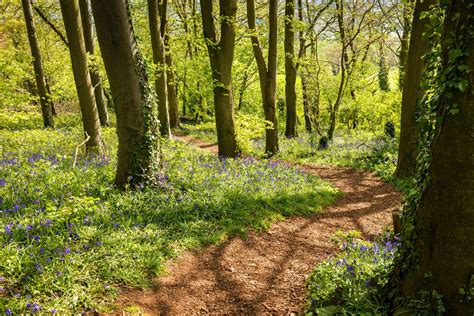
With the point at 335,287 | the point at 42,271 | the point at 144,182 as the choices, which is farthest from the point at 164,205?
the point at 335,287

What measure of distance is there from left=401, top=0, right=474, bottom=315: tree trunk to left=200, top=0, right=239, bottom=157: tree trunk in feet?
26.7

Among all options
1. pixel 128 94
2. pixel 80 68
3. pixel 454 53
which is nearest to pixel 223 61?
pixel 80 68

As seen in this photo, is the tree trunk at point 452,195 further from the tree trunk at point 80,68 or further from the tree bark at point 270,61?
the tree bark at point 270,61

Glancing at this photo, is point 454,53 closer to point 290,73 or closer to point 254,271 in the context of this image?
point 254,271

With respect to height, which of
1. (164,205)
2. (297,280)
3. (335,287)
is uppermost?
(164,205)

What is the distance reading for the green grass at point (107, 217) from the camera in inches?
162

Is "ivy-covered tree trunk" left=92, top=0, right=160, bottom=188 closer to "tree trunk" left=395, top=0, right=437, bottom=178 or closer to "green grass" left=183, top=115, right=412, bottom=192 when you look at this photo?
"green grass" left=183, top=115, right=412, bottom=192

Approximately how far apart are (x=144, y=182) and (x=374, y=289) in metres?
4.81

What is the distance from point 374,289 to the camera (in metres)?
4.13

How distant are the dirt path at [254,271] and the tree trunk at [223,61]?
438 centimetres

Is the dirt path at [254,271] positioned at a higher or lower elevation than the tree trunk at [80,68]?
lower

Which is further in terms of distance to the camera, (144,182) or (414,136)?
(414,136)

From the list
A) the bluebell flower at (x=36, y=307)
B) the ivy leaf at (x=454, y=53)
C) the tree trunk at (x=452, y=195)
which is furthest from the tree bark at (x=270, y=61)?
the bluebell flower at (x=36, y=307)

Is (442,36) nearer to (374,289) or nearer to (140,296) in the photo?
(374,289)
